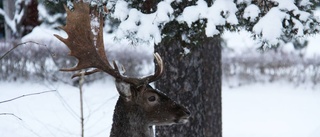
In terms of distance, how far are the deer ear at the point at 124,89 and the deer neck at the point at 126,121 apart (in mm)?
60

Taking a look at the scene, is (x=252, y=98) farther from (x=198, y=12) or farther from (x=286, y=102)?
(x=198, y=12)

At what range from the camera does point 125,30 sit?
387cm

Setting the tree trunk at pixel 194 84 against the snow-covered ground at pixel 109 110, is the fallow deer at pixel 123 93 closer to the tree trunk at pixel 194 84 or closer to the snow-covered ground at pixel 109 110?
the tree trunk at pixel 194 84

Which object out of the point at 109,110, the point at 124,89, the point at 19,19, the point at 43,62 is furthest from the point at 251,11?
the point at 19,19

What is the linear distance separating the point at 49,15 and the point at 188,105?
49.6 ft

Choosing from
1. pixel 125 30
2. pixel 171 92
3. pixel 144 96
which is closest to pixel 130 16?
pixel 125 30

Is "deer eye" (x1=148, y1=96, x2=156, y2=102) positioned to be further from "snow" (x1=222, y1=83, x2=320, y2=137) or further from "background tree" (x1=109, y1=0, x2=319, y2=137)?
"snow" (x1=222, y1=83, x2=320, y2=137)

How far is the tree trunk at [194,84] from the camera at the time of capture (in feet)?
15.6

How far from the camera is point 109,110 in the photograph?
→ 9.50 m

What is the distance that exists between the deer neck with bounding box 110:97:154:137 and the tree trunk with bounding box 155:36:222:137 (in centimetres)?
121

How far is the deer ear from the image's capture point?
3.40 meters

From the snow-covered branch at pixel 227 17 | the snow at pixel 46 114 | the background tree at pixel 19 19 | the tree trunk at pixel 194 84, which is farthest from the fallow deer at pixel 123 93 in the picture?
the background tree at pixel 19 19

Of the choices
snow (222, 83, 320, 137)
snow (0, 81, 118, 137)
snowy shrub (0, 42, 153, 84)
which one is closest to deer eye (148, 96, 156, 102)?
snow (0, 81, 118, 137)

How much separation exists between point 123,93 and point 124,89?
0.03 metres
